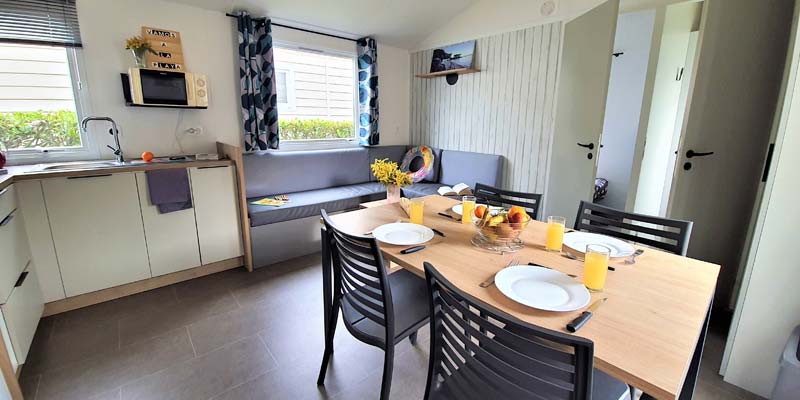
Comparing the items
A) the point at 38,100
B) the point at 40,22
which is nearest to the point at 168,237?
the point at 38,100

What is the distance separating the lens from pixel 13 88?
234 cm

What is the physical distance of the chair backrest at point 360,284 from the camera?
122 cm

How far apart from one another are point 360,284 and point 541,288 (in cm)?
71

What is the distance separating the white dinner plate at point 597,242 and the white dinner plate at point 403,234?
59 centimetres

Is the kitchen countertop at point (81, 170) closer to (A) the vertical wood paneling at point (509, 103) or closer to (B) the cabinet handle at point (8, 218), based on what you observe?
(B) the cabinet handle at point (8, 218)

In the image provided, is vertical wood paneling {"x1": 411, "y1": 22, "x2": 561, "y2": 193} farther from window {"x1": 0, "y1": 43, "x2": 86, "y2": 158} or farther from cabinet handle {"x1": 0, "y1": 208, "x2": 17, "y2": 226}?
cabinet handle {"x1": 0, "y1": 208, "x2": 17, "y2": 226}

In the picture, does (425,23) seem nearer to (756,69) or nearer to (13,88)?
(756,69)

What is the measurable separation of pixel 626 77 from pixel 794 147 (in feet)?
9.20

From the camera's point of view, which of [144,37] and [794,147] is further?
[144,37]

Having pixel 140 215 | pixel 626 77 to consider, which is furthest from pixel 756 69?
pixel 140 215

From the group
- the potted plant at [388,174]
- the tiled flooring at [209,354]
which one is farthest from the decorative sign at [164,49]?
the potted plant at [388,174]

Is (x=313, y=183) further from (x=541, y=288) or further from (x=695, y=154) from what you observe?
(x=695, y=154)

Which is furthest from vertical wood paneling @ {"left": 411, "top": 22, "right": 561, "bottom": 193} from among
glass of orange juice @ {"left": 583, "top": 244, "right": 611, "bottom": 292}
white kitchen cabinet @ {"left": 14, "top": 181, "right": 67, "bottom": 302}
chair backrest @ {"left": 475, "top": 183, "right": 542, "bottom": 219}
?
white kitchen cabinet @ {"left": 14, "top": 181, "right": 67, "bottom": 302}

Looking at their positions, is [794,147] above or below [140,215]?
above
